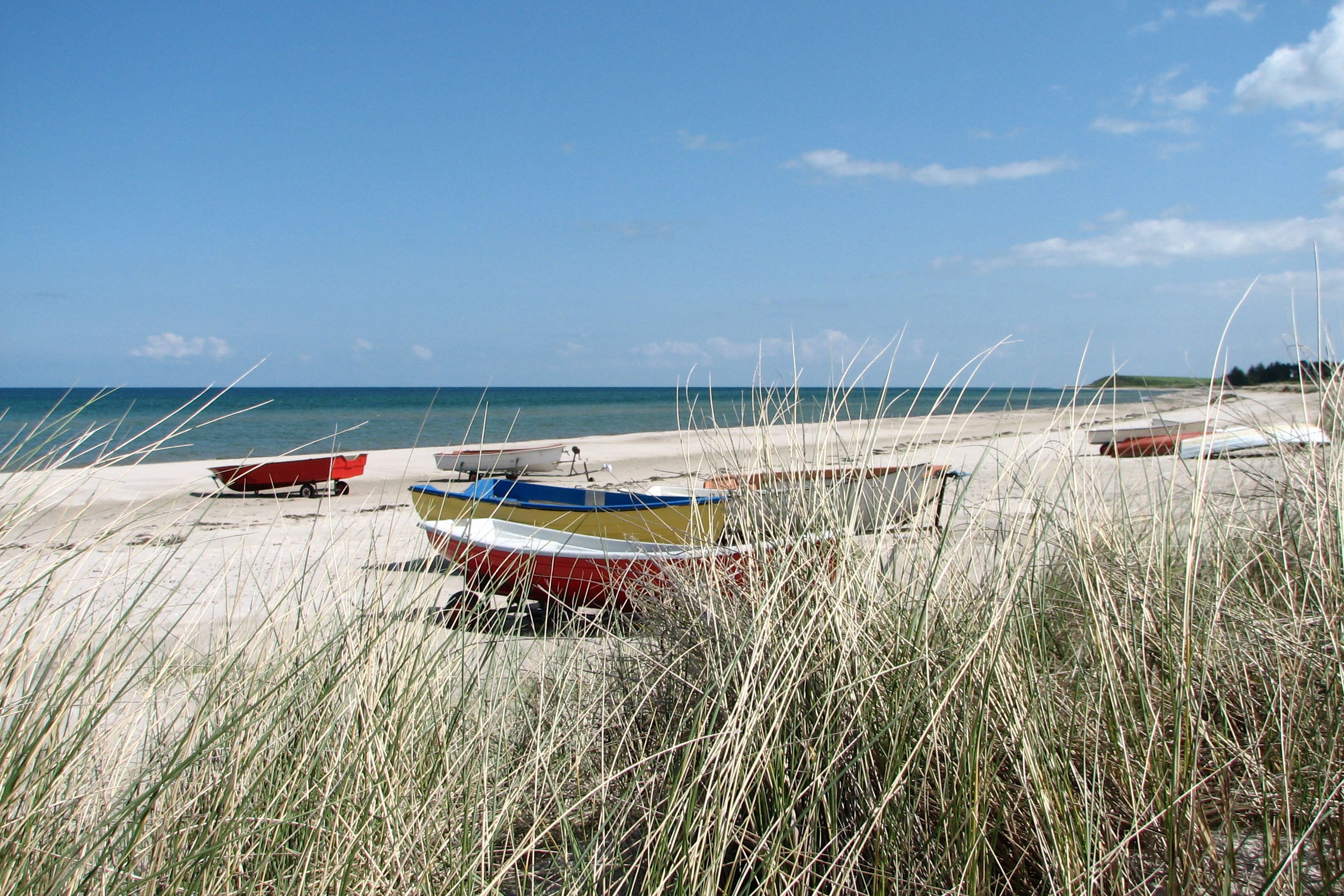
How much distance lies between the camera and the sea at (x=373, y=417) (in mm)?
2260

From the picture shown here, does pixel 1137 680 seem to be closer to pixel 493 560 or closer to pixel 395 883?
pixel 395 883

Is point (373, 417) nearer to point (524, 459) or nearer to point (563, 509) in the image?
point (563, 509)

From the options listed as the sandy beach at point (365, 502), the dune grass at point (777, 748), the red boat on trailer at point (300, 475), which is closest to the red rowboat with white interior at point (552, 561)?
the sandy beach at point (365, 502)

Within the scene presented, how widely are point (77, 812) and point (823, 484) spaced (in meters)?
1.90

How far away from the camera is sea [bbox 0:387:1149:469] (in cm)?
226

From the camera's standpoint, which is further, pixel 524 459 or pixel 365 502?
pixel 524 459

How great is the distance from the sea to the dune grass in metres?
0.31

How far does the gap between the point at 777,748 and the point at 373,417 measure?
1.94m

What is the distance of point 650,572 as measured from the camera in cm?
325

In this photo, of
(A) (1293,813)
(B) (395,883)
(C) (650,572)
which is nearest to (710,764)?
(B) (395,883)

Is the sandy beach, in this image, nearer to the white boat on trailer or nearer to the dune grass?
the dune grass

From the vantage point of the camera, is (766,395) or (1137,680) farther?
(766,395)

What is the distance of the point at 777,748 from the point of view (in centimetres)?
163

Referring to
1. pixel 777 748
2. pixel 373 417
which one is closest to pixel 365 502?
pixel 373 417
